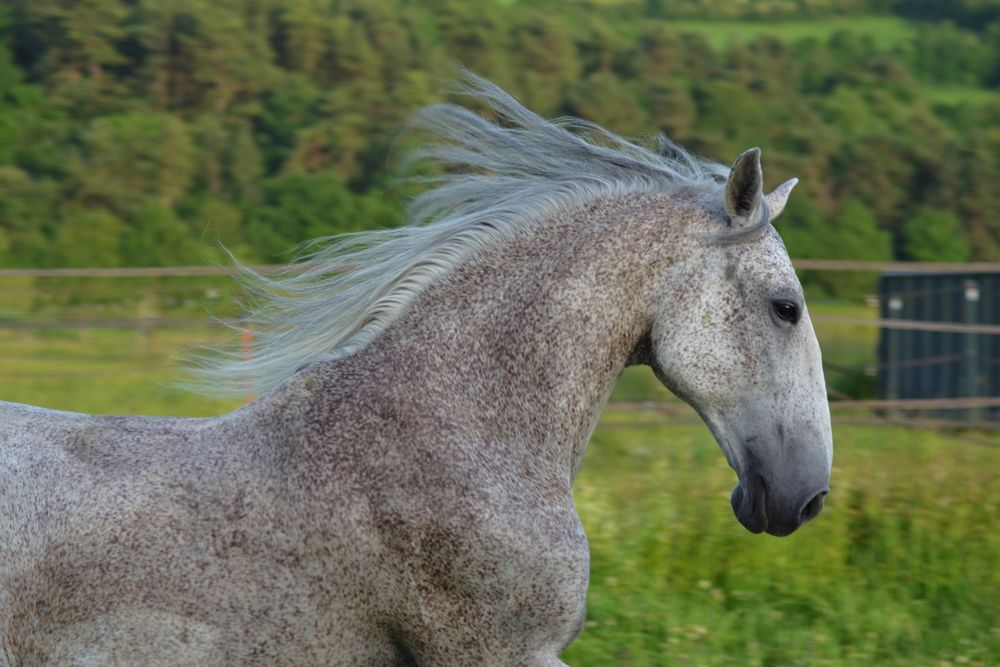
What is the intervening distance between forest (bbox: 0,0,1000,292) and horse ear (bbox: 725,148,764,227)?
57.5ft

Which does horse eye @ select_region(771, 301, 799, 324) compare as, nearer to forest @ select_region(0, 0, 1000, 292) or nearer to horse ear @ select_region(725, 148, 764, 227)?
horse ear @ select_region(725, 148, 764, 227)

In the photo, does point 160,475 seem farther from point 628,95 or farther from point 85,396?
point 628,95

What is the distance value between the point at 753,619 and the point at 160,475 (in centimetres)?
284

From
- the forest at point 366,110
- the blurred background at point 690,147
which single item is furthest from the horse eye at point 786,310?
the forest at point 366,110

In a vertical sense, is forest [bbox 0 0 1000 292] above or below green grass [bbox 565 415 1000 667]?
below

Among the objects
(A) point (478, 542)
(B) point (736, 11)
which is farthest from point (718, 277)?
(B) point (736, 11)

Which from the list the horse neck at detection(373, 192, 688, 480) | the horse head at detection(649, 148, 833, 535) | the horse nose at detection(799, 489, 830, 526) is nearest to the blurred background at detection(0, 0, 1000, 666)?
the horse neck at detection(373, 192, 688, 480)

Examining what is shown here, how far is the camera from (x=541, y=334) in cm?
242

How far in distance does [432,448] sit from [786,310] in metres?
0.78

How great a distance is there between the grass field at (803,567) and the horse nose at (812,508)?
1.70m

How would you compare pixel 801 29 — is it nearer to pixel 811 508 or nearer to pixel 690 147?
pixel 690 147

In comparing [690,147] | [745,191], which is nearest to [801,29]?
[690,147]

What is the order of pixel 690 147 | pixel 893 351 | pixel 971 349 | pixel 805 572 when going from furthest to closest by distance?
pixel 690 147
pixel 893 351
pixel 971 349
pixel 805 572

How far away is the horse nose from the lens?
2.38 meters
